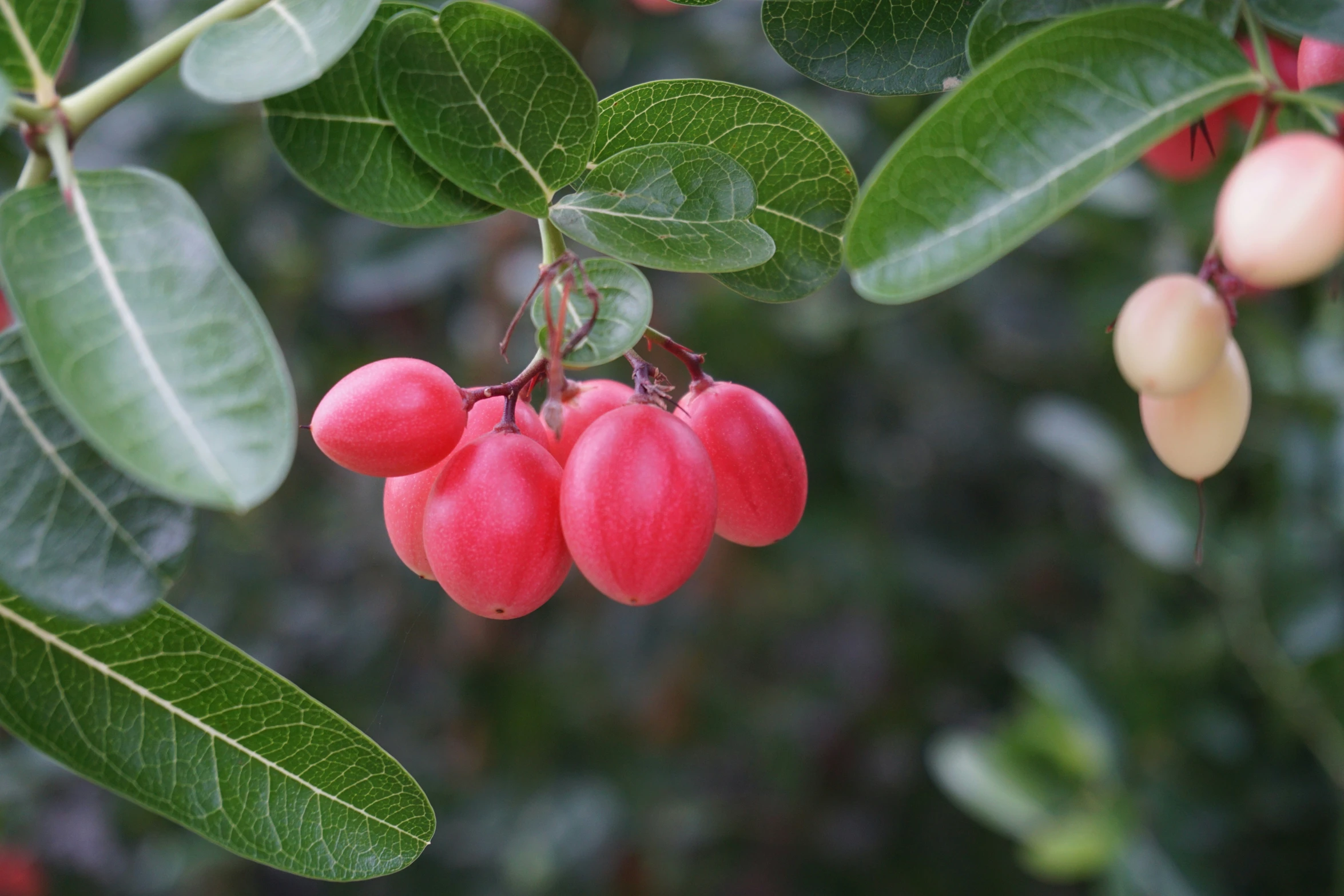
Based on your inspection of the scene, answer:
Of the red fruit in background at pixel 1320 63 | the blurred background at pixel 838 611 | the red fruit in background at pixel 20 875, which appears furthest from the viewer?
the red fruit in background at pixel 20 875

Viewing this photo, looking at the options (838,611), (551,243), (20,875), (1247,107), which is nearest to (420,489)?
(551,243)

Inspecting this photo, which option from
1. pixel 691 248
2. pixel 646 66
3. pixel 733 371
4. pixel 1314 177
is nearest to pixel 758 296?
pixel 691 248

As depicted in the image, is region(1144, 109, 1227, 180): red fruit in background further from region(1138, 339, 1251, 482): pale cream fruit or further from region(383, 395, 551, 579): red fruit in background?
region(383, 395, 551, 579): red fruit in background

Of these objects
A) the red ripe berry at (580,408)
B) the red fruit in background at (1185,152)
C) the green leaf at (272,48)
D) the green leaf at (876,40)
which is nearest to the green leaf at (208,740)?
the red ripe berry at (580,408)

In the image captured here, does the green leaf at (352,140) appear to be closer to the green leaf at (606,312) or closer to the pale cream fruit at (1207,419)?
the green leaf at (606,312)

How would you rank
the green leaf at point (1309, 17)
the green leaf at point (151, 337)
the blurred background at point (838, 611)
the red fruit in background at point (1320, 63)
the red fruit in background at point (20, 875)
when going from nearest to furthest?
the green leaf at point (151, 337)
the green leaf at point (1309, 17)
the red fruit in background at point (1320, 63)
the blurred background at point (838, 611)
the red fruit in background at point (20, 875)

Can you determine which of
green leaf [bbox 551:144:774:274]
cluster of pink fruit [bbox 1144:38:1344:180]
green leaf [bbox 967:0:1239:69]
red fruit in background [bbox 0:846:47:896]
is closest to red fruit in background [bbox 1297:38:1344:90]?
cluster of pink fruit [bbox 1144:38:1344:180]

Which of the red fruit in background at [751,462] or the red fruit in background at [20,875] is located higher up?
the red fruit in background at [751,462]

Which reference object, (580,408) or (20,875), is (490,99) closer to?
(580,408)
